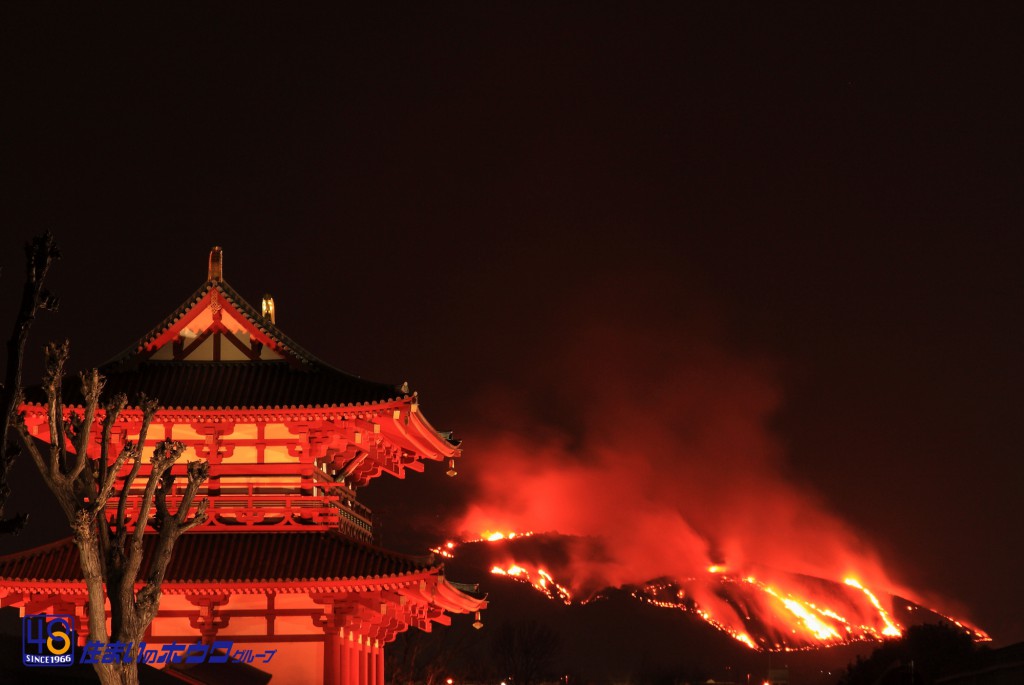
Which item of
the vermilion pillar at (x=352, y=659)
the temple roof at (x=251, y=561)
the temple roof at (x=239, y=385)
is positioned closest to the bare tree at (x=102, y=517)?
the temple roof at (x=251, y=561)

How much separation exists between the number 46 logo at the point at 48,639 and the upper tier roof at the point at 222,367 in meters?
5.28

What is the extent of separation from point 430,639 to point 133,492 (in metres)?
78.4

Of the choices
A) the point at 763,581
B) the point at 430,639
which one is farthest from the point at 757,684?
the point at 763,581

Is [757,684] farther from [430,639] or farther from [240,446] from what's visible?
[240,446]

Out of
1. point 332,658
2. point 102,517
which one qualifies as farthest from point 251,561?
point 102,517

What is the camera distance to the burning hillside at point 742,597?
16688 cm

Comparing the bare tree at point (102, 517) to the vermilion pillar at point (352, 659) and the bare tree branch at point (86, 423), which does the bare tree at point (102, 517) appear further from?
the vermilion pillar at point (352, 659)

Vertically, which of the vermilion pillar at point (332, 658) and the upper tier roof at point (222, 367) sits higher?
the upper tier roof at point (222, 367)

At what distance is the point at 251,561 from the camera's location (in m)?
29.7

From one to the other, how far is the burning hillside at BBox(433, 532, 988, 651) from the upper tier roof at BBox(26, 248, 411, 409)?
136m

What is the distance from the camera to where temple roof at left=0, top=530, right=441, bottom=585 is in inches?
1145

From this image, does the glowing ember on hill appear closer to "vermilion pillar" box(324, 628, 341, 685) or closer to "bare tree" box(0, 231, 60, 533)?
"vermilion pillar" box(324, 628, 341, 685)

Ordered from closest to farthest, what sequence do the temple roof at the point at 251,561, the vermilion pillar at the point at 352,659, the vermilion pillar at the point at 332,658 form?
the temple roof at the point at 251,561 → the vermilion pillar at the point at 332,658 → the vermilion pillar at the point at 352,659

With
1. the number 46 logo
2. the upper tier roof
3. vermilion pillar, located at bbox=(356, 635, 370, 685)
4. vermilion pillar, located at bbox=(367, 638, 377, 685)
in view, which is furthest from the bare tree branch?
vermilion pillar, located at bbox=(367, 638, 377, 685)
